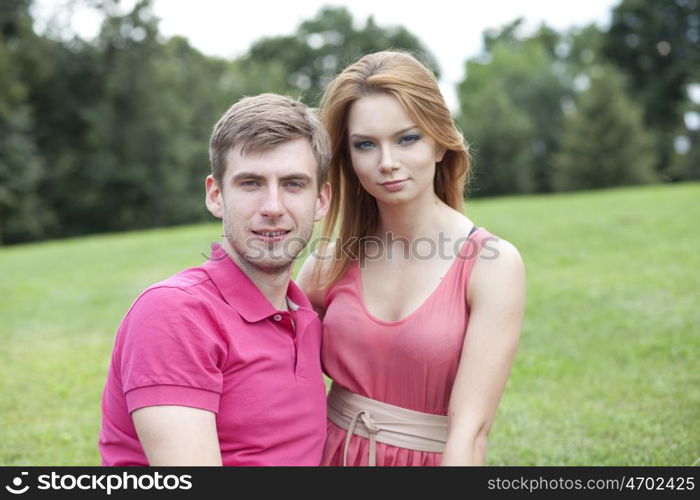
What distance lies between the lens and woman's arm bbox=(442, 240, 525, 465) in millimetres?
2754

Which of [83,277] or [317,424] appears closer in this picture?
[317,424]

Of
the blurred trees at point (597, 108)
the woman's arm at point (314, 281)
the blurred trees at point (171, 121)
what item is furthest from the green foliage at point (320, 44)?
the woman's arm at point (314, 281)

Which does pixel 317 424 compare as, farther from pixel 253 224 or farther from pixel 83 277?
pixel 83 277

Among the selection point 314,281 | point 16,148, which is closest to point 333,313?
point 314,281

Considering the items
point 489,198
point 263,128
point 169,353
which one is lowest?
point 489,198

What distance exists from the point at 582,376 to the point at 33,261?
488 inches

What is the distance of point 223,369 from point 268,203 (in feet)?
2.03

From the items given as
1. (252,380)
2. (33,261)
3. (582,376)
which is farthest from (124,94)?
(252,380)

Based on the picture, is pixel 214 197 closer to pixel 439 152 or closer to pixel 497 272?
pixel 439 152

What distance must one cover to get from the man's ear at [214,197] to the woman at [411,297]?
0.62m

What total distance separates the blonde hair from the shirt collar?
666mm

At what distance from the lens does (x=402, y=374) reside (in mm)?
2973

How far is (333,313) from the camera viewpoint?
10.4ft

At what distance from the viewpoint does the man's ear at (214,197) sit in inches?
111
